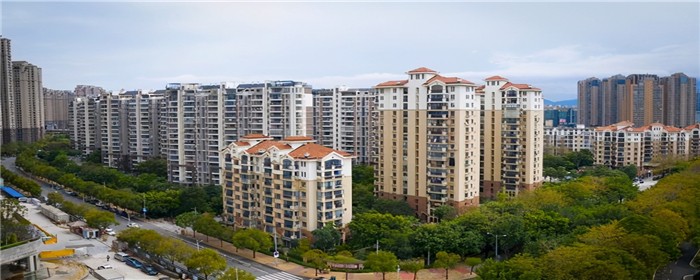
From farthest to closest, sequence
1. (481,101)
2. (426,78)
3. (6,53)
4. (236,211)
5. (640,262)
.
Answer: (6,53) < (481,101) < (426,78) < (236,211) < (640,262)

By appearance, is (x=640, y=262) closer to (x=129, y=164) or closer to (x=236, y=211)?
(x=236, y=211)

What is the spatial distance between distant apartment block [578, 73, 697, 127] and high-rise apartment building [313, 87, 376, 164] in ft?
99.6

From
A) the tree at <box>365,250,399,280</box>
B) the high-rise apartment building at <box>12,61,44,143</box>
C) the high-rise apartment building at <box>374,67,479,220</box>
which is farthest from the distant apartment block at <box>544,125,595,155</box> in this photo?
the high-rise apartment building at <box>12,61,44,143</box>

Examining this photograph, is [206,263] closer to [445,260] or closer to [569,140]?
[445,260]

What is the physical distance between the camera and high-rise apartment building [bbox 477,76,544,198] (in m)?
25.4

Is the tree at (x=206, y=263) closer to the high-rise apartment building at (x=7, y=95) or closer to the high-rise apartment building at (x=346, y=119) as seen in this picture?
the high-rise apartment building at (x=346, y=119)

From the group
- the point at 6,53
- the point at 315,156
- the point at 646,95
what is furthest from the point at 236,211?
the point at 646,95

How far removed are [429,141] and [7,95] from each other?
36647mm

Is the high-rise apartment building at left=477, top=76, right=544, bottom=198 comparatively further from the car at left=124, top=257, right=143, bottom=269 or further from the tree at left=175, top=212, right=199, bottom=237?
the car at left=124, top=257, right=143, bottom=269

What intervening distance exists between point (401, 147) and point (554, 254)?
985 centimetres

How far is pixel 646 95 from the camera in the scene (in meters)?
50.2

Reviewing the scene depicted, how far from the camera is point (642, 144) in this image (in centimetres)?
3588

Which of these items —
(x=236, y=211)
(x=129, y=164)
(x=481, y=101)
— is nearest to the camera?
(x=236, y=211)

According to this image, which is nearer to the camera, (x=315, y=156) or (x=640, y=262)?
(x=640, y=262)
